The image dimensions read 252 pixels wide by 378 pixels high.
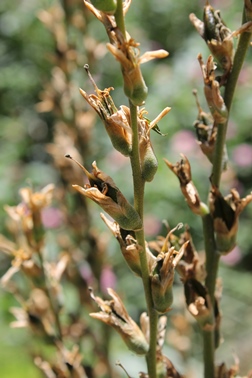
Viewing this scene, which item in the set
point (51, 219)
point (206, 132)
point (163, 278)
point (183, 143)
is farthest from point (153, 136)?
point (163, 278)

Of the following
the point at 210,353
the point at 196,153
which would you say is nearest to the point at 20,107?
the point at 196,153

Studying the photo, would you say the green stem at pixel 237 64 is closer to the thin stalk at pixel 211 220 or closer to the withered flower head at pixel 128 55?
the thin stalk at pixel 211 220

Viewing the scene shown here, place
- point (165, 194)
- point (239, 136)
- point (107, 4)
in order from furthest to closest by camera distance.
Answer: point (239, 136) → point (165, 194) → point (107, 4)

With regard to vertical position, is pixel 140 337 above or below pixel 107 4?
below

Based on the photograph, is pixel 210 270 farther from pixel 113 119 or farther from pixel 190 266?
pixel 113 119

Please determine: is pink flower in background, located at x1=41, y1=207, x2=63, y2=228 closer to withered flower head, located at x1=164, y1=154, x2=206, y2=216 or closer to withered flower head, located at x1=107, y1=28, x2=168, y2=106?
withered flower head, located at x1=164, y1=154, x2=206, y2=216

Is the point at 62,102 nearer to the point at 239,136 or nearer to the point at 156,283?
the point at 156,283

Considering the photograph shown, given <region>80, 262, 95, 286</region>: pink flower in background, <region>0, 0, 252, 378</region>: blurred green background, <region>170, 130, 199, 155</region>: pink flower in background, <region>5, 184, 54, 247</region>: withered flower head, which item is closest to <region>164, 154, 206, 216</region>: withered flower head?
<region>5, 184, 54, 247</region>: withered flower head

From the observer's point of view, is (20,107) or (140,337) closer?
(140,337)
